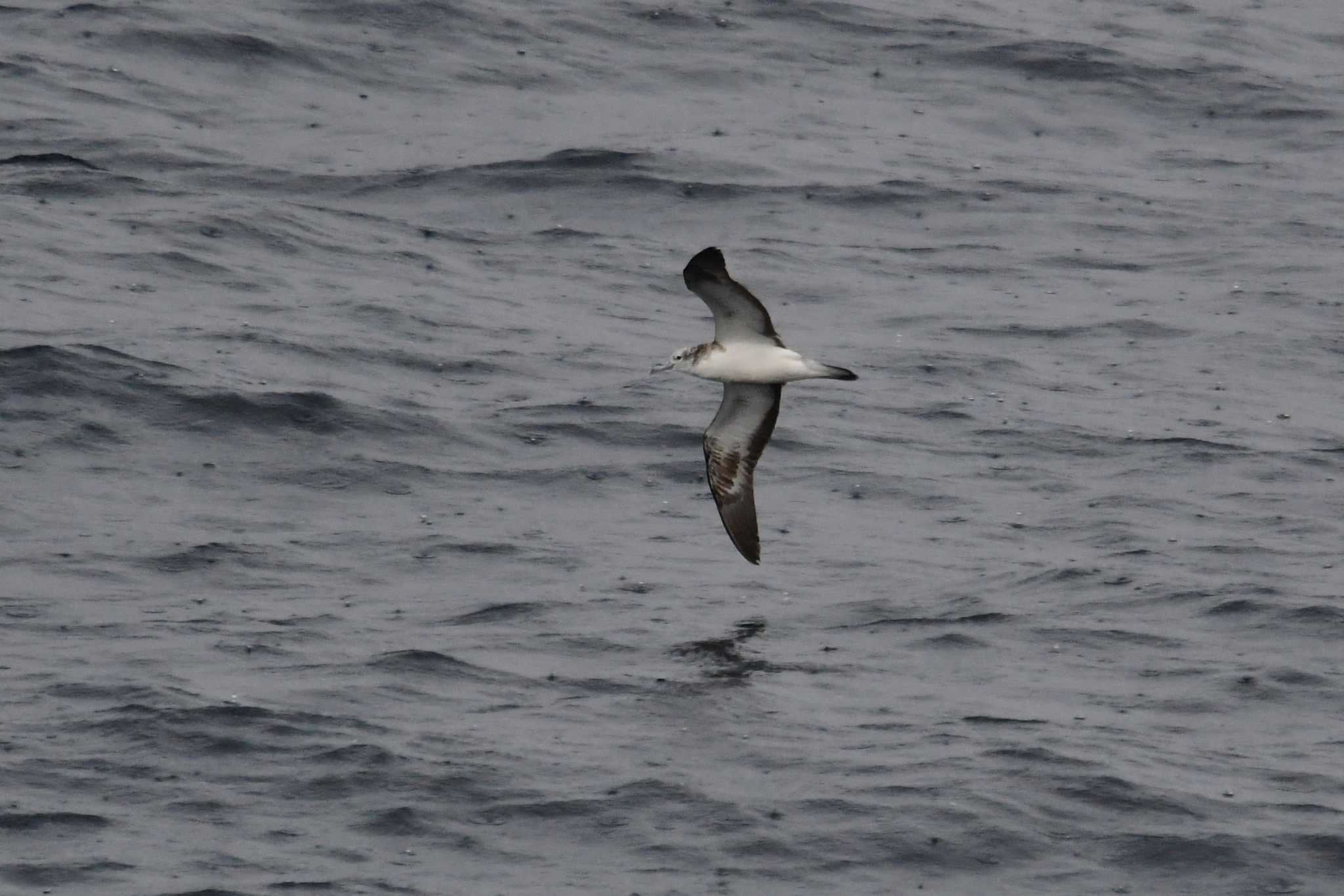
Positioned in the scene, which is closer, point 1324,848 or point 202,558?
point 1324,848

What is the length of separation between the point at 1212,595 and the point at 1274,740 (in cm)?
250

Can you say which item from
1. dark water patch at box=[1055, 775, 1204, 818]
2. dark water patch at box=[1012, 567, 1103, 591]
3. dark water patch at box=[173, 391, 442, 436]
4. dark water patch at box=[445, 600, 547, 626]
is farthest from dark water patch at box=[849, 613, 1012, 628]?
dark water patch at box=[173, 391, 442, 436]

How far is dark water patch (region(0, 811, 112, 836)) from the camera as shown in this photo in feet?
45.1

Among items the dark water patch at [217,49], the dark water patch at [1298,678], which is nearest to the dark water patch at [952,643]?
the dark water patch at [1298,678]

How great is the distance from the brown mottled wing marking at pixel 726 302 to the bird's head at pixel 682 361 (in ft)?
0.67

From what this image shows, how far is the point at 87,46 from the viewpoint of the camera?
2939 centimetres

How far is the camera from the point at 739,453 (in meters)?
17.9

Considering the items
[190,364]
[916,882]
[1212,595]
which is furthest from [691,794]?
[190,364]

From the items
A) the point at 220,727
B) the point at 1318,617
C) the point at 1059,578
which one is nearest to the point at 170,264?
the point at 220,727

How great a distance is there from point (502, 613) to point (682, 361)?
7.01 feet

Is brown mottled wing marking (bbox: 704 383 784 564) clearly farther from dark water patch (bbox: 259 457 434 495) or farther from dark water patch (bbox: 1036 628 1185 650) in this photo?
dark water patch (bbox: 259 457 434 495)

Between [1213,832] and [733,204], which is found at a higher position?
[733,204]

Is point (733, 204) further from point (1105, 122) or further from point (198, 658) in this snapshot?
point (198, 658)

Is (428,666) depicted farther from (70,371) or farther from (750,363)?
(70,371)
